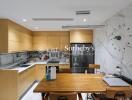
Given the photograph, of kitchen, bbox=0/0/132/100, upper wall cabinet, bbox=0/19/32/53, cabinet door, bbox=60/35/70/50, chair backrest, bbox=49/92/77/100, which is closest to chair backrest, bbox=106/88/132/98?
kitchen, bbox=0/0/132/100

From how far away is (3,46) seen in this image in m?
4.36

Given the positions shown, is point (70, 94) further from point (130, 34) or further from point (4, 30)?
point (4, 30)

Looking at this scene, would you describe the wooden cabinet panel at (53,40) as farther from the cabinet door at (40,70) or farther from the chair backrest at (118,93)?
the chair backrest at (118,93)

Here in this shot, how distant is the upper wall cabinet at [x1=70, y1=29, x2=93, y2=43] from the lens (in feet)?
21.7

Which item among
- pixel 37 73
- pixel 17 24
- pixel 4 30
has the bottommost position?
pixel 37 73

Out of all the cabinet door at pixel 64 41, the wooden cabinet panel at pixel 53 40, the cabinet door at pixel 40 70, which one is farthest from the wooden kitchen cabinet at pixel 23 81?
the cabinet door at pixel 64 41

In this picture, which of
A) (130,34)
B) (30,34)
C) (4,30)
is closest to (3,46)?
(4,30)

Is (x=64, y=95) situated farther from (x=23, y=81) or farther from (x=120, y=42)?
(x=23, y=81)

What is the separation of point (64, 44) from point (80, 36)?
3.29 feet

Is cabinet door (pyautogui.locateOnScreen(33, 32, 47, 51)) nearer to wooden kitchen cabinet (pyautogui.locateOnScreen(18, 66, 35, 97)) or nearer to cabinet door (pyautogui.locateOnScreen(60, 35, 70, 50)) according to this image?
cabinet door (pyautogui.locateOnScreen(60, 35, 70, 50))

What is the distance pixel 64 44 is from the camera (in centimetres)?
729

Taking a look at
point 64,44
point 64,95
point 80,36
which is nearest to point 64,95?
point 64,95

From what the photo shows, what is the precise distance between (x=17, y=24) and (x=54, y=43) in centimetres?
242

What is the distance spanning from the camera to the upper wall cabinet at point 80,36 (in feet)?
21.7
